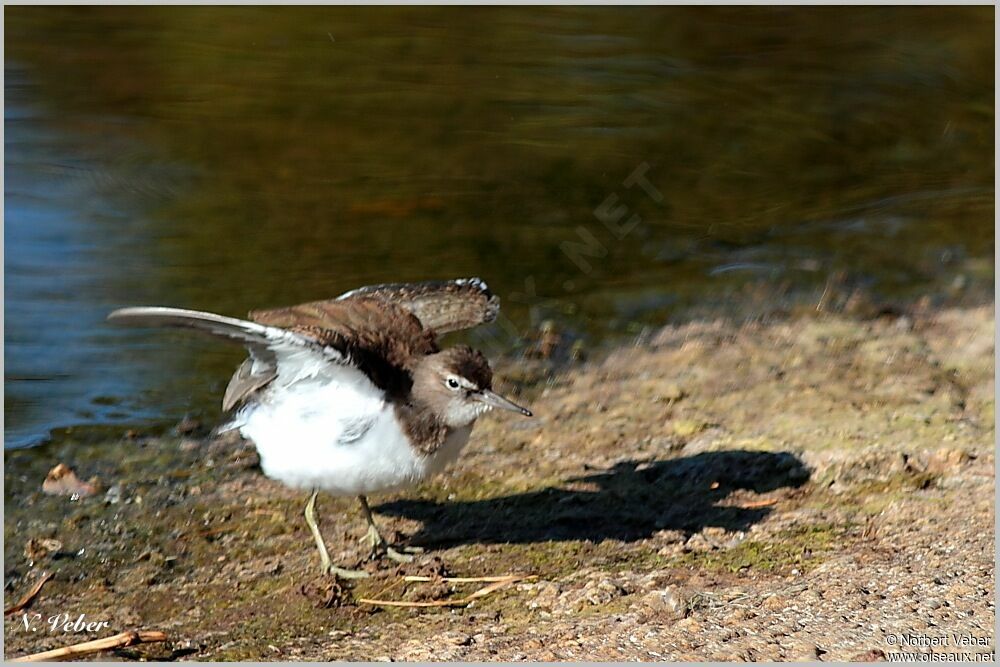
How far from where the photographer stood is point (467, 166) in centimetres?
1014

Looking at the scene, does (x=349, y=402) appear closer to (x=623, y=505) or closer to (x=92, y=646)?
(x=92, y=646)

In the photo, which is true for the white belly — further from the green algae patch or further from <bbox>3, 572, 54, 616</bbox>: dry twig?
the green algae patch

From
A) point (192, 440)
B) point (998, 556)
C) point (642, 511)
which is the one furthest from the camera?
point (192, 440)

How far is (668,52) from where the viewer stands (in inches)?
474

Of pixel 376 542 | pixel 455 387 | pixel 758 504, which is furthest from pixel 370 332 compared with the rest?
pixel 758 504

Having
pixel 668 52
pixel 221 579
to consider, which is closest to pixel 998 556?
pixel 221 579

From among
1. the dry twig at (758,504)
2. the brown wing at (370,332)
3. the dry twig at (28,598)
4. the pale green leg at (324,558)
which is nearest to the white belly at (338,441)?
the brown wing at (370,332)

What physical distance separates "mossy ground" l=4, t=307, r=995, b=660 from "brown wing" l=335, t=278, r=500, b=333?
0.78 metres

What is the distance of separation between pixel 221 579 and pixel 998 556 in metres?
3.33

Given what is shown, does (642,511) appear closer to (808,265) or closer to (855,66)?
(808,265)

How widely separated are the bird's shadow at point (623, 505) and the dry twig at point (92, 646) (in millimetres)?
1455

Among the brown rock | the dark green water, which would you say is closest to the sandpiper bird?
the brown rock

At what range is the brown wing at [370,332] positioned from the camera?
530 cm

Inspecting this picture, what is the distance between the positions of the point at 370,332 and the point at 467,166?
4615 millimetres
